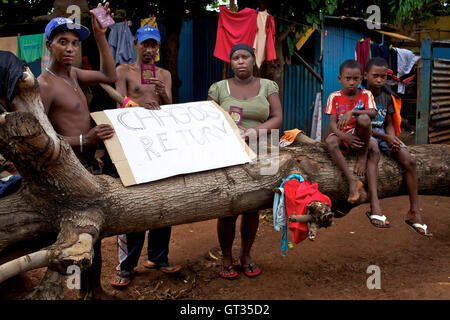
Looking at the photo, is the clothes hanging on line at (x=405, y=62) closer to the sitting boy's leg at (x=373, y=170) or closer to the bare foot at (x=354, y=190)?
the sitting boy's leg at (x=373, y=170)

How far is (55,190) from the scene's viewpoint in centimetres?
228

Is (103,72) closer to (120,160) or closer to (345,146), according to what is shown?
(120,160)

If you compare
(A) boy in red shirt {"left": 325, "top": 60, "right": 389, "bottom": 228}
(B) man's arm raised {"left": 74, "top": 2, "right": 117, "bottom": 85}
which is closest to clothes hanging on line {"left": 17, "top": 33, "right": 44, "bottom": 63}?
(B) man's arm raised {"left": 74, "top": 2, "right": 117, "bottom": 85}

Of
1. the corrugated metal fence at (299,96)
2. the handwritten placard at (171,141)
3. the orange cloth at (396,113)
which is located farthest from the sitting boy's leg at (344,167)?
the corrugated metal fence at (299,96)

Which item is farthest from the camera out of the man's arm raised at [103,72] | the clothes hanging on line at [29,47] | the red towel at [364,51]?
the red towel at [364,51]

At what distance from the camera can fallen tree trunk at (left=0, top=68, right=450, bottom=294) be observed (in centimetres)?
198

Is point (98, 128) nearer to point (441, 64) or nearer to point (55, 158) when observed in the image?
point (55, 158)

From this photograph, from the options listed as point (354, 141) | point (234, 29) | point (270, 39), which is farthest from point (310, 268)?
point (234, 29)

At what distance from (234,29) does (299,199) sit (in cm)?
410

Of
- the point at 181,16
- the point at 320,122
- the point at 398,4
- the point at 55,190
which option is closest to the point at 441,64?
the point at 398,4

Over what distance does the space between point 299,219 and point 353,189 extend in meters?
1.04

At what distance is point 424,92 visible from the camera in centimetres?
749

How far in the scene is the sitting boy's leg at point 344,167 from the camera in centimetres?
313

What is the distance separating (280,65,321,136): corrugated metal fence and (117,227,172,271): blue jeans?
5.62 metres
